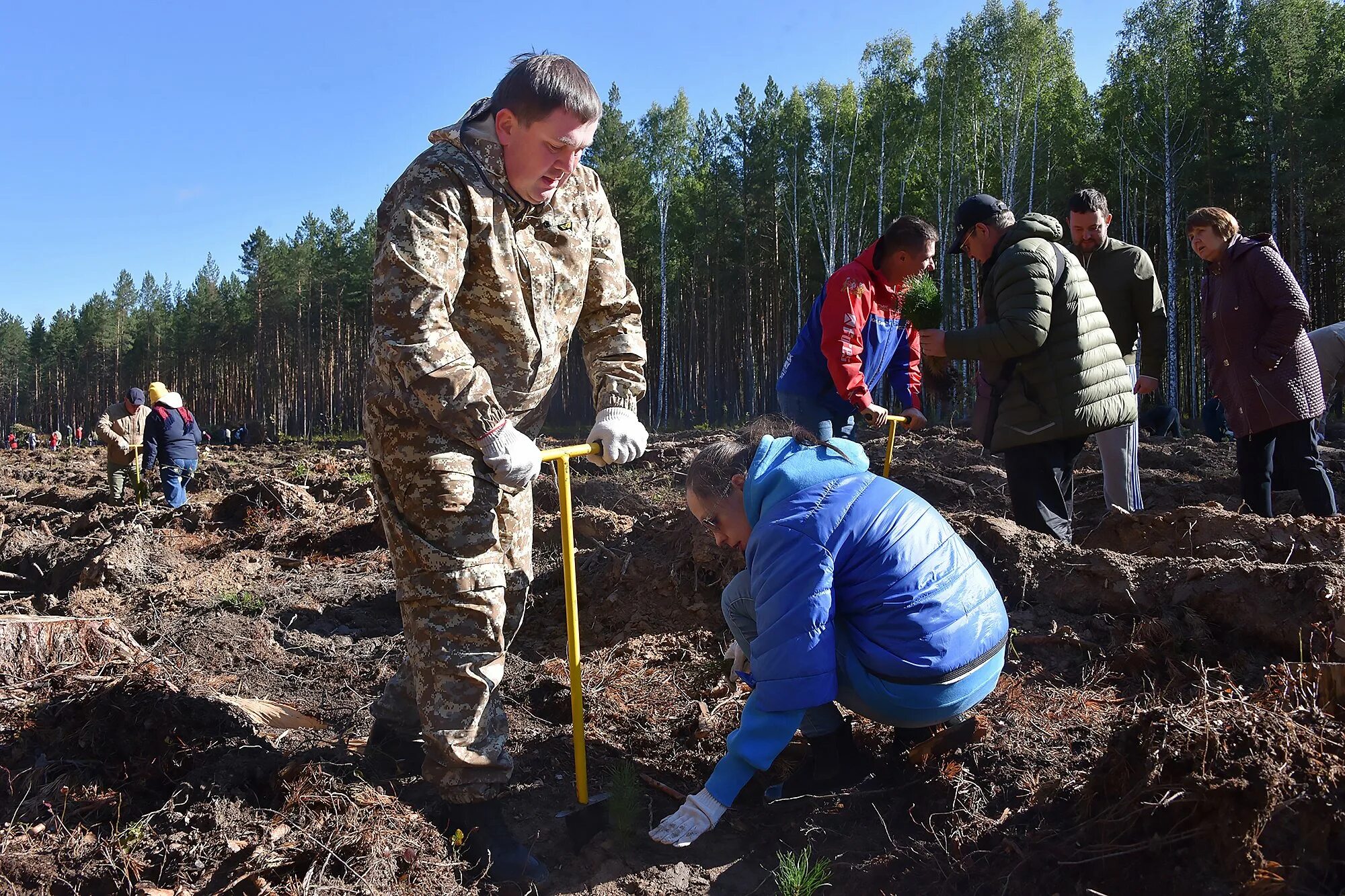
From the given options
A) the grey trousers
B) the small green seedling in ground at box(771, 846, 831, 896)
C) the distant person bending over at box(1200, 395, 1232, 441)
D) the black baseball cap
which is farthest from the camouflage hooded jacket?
the distant person bending over at box(1200, 395, 1232, 441)

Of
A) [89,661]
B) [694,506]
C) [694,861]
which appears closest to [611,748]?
[694,861]

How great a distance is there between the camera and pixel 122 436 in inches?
476

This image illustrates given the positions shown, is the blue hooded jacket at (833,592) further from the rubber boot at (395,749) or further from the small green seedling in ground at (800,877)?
the rubber boot at (395,749)

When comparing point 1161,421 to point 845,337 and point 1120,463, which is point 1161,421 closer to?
point 1120,463

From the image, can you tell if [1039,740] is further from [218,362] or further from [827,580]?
[218,362]

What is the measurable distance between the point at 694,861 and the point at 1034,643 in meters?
1.85

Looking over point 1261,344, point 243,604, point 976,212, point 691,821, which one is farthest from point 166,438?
point 1261,344

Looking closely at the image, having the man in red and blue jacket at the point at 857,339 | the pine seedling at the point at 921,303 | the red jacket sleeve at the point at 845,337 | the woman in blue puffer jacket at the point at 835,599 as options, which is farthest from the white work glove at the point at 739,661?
the pine seedling at the point at 921,303

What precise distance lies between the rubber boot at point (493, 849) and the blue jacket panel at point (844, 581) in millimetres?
791

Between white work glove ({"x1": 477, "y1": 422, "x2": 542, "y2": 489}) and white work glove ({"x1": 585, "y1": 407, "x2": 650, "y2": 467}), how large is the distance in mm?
348

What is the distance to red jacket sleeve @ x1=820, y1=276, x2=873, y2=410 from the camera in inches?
171

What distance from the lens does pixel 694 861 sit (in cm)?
267

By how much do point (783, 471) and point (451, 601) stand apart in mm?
975

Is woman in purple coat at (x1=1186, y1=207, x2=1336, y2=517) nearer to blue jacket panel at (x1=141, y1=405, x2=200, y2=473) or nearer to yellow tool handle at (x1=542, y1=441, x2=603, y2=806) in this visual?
yellow tool handle at (x1=542, y1=441, x2=603, y2=806)
